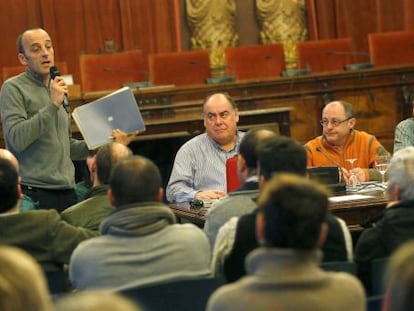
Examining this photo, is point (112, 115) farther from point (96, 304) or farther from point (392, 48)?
point (392, 48)

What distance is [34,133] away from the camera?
467cm

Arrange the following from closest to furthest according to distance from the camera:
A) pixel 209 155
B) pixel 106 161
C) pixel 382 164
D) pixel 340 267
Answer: pixel 340 267
pixel 106 161
pixel 382 164
pixel 209 155

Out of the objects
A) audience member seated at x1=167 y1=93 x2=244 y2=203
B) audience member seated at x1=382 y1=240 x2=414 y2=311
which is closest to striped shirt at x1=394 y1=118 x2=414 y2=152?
audience member seated at x1=167 y1=93 x2=244 y2=203

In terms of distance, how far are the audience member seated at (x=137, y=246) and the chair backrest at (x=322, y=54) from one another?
6352 mm

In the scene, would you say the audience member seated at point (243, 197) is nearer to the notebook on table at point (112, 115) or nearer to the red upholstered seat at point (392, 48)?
the notebook on table at point (112, 115)

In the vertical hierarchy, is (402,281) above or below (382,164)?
above

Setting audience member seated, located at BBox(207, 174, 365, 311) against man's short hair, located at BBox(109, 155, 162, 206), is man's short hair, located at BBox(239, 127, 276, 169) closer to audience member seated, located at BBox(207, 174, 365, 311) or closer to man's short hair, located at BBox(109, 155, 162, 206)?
man's short hair, located at BBox(109, 155, 162, 206)

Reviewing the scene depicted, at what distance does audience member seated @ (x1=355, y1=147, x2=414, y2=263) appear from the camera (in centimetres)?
315

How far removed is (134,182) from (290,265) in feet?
3.41

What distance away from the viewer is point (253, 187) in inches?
134

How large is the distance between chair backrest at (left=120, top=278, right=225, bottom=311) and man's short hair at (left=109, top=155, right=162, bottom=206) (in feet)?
1.54

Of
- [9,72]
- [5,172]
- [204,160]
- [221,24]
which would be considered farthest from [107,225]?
[221,24]

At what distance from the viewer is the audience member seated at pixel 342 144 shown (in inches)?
209

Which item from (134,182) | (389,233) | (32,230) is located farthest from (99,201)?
(389,233)
